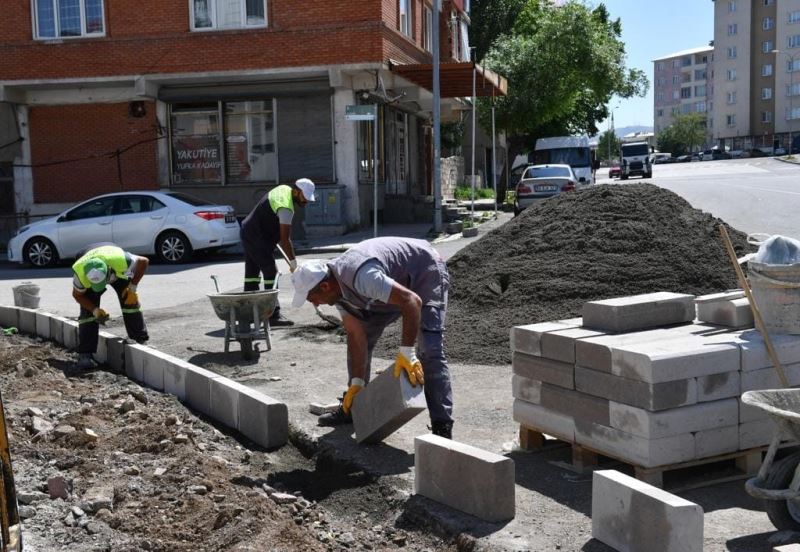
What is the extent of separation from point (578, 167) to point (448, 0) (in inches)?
335

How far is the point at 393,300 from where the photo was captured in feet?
17.7

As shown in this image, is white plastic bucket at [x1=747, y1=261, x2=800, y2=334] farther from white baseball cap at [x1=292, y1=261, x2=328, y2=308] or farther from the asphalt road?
the asphalt road

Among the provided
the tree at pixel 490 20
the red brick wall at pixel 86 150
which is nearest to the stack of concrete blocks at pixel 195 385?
the red brick wall at pixel 86 150

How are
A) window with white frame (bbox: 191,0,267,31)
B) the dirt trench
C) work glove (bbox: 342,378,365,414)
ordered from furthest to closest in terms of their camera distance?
window with white frame (bbox: 191,0,267,31) → work glove (bbox: 342,378,365,414) → the dirt trench

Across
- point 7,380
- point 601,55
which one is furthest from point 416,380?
point 601,55

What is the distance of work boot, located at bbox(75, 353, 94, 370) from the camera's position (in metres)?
8.96

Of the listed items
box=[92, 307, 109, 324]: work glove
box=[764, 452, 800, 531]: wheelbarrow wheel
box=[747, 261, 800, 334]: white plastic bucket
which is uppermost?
box=[747, 261, 800, 334]: white plastic bucket

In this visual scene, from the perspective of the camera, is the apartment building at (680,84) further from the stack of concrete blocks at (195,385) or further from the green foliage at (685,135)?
the stack of concrete blocks at (195,385)

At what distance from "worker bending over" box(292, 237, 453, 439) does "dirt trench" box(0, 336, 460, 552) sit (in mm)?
661

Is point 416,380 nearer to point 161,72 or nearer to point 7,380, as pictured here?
point 7,380

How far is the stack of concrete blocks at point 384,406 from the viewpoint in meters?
5.57

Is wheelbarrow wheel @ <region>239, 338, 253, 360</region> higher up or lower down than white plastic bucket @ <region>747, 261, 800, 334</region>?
lower down

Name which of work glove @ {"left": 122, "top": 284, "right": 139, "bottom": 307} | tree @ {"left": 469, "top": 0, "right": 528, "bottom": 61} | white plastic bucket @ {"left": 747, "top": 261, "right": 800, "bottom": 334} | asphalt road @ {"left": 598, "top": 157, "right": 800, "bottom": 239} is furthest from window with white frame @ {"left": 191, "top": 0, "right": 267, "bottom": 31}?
tree @ {"left": 469, "top": 0, "right": 528, "bottom": 61}

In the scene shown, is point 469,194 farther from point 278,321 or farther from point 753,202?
point 278,321
